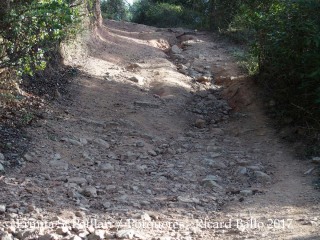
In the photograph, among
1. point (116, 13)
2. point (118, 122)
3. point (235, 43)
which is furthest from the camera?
point (116, 13)

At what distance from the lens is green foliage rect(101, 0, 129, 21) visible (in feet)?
77.8

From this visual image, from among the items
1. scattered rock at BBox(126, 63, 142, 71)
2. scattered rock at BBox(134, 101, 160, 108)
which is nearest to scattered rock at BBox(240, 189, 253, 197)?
scattered rock at BBox(134, 101, 160, 108)

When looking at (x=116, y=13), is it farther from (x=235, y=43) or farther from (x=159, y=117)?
(x=159, y=117)

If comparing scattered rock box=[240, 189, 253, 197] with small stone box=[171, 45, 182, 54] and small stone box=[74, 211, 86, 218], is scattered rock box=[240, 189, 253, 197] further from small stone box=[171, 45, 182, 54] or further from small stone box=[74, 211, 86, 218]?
small stone box=[171, 45, 182, 54]

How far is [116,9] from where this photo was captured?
24438 millimetres

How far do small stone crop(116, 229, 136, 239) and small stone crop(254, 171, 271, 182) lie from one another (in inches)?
85.6

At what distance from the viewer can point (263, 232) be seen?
3779mm

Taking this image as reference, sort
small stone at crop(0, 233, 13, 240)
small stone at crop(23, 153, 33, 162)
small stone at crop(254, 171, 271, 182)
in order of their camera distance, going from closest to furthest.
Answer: small stone at crop(0, 233, 13, 240)
small stone at crop(23, 153, 33, 162)
small stone at crop(254, 171, 271, 182)

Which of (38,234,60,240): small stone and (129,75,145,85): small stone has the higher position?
(129,75,145,85): small stone

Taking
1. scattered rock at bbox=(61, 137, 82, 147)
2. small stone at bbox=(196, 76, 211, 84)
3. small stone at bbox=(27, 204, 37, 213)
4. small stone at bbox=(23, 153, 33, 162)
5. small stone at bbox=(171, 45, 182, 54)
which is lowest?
small stone at bbox=(27, 204, 37, 213)

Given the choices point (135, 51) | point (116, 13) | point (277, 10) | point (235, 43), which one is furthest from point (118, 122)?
point (116, 13)

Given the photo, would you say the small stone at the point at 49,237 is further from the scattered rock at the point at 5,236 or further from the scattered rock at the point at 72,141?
the scattered rock at the point at 72,141

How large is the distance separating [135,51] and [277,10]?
17.5 feet

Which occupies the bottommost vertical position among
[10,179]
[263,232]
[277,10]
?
[263,232]
